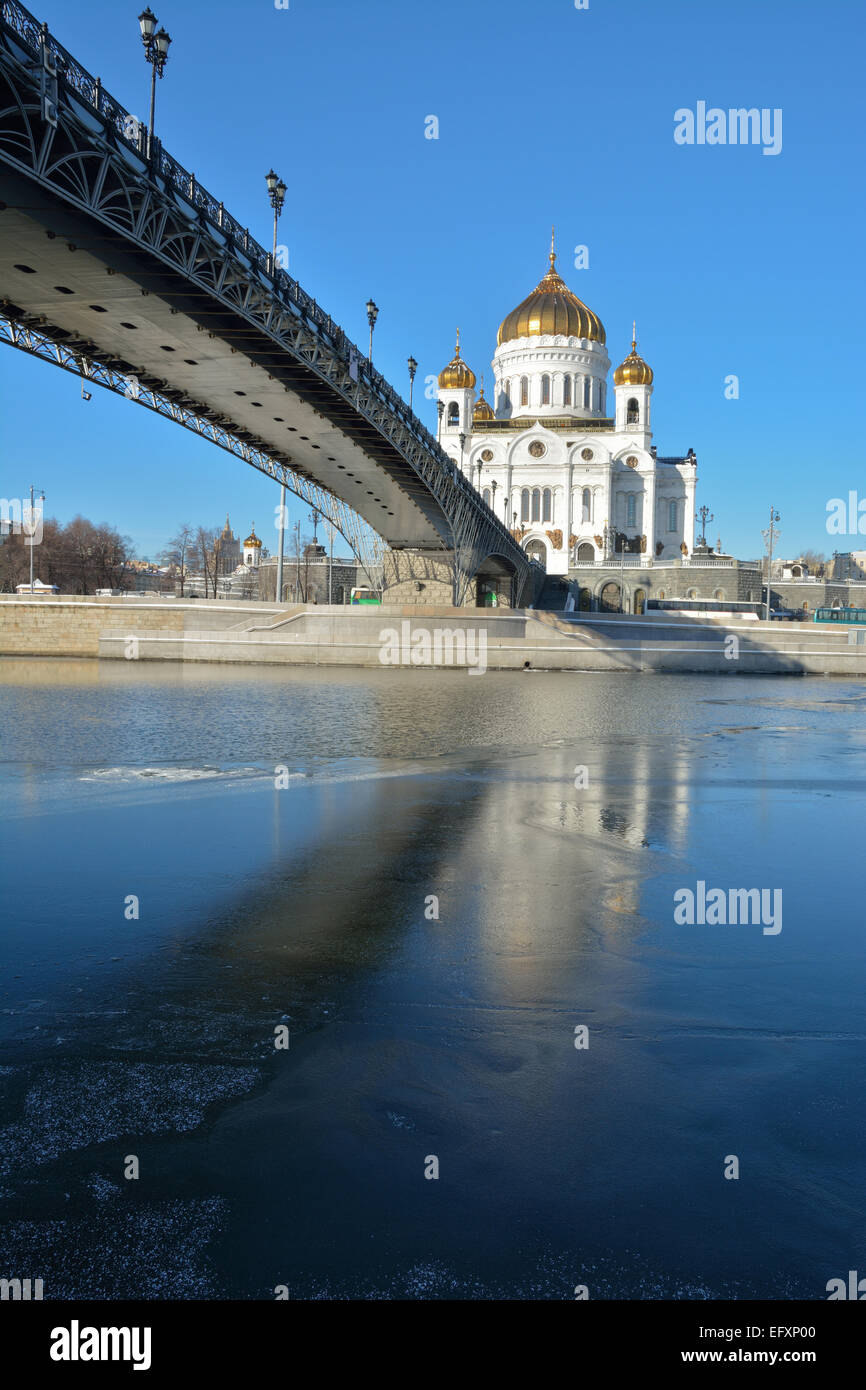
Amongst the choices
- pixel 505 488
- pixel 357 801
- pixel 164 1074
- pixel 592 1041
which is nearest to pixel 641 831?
pixel 357 801

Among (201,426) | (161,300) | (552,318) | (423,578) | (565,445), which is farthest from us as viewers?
(552,318)

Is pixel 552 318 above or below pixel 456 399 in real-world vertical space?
above

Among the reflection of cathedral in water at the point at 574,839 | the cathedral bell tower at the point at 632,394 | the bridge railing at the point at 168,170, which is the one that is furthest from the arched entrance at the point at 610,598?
the reflection of cathedral in water at the point at 574,839

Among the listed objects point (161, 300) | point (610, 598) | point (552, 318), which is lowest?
point (610, 598)

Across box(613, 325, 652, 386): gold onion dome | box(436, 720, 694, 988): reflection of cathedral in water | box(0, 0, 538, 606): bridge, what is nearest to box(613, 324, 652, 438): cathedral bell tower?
box(613, 325, 652, 386): gold onion dome

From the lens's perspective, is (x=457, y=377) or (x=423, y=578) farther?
(x=457, y=377)

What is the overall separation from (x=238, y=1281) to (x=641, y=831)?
20.5 feet

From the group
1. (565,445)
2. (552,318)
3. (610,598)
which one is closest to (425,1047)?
(610,598)

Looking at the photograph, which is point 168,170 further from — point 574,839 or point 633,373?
point 633,373

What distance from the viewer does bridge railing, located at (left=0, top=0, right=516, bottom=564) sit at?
14742 mm

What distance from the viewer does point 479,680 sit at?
3170 centimetres

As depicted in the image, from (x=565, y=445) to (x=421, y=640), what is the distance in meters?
47.7

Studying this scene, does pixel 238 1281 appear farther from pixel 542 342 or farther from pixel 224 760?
pixel 542 342

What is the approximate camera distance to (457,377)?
293 ft
